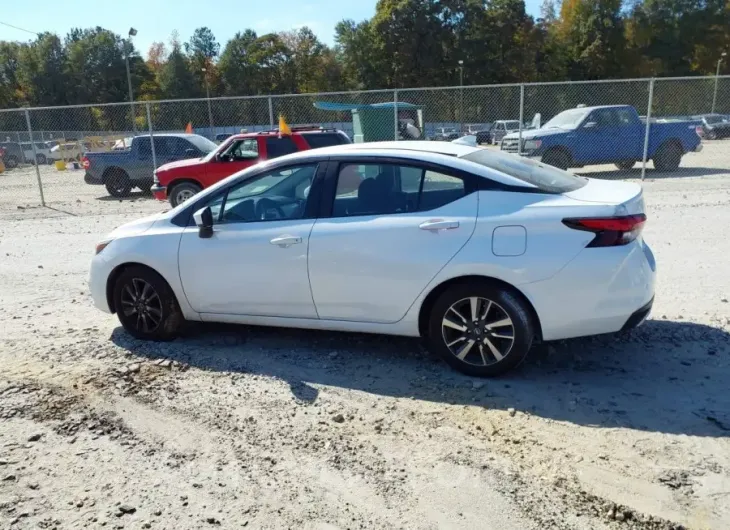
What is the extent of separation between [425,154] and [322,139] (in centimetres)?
887

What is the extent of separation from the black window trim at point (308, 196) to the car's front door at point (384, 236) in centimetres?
9

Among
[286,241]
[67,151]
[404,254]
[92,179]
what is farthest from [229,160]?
[67,151]

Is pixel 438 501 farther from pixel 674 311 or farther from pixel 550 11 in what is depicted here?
pixel 550 11

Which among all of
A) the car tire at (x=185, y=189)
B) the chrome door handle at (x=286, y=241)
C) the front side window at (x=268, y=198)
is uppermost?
the front side window at (x=268, y=198)

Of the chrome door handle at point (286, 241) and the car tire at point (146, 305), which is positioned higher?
the chrome door handle at point (286, 241)

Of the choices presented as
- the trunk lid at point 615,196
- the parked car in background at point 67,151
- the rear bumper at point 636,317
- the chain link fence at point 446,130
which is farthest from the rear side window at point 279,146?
the parked car in background at point 67,151

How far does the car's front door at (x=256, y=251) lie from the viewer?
462 centimetres

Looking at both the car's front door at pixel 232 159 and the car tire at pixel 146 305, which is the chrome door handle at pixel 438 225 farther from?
the car's front door at pixel 232 159

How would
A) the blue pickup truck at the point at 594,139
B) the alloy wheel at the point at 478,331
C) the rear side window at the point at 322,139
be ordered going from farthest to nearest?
1. the blue pickup truck at the point at 594,139
2. the rear side window at the point at 322,139
3. the alloy wheel at the point at 478,331

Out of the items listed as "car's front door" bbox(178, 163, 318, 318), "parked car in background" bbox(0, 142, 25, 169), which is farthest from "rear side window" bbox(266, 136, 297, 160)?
"parked car in background" bbox(0, 142, 25, 169)

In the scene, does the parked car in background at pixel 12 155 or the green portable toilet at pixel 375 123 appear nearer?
the green portable toilet at pixel 375 123

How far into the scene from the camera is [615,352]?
4.69 m

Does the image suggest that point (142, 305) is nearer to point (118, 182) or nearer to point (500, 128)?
point (118, 182)

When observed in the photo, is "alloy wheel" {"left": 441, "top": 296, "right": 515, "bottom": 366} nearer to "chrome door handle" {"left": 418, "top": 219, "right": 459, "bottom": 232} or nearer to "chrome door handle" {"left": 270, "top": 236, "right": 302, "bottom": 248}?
"chrome door handle" {"left": 418, "top": 219, "right": 459, "bottom": 232}
